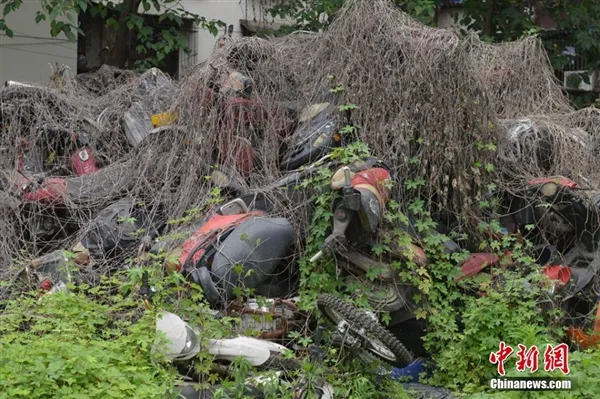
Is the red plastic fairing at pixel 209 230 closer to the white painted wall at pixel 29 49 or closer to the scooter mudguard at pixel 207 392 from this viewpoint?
the scooter mudguard at pixel 207 392

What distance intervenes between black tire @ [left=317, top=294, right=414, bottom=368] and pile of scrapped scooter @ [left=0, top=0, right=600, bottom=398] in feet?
0.04

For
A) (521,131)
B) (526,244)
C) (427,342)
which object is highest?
(521,131)

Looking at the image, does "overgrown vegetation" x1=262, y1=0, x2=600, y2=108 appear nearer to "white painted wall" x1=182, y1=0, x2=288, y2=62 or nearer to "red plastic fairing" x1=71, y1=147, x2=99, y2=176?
"white painted wall" x1=182, y1=0, x2=288, y2=62

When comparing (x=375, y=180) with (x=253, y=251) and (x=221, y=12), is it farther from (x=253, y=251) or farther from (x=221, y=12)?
(x=221, y=12)

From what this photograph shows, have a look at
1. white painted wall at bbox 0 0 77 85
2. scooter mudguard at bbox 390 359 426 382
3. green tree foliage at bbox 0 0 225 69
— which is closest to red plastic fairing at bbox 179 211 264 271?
scooter mudguard at bbox 390 359 426 382

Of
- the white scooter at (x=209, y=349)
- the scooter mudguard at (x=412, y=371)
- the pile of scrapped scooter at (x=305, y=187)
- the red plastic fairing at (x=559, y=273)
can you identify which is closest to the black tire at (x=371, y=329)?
the pile of scrapped scooter at (x=305, y=187)

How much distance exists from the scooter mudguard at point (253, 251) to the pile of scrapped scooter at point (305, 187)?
1cm

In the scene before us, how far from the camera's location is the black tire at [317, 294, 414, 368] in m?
5.22

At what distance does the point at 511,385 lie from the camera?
495cm

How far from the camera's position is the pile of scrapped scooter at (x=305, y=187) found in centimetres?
572

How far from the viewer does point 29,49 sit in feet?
45.2

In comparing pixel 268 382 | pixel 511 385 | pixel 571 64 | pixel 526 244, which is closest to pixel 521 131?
pixel 526 244

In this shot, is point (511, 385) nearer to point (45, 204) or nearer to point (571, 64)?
point (45, 204)

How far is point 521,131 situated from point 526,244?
4.39ft
